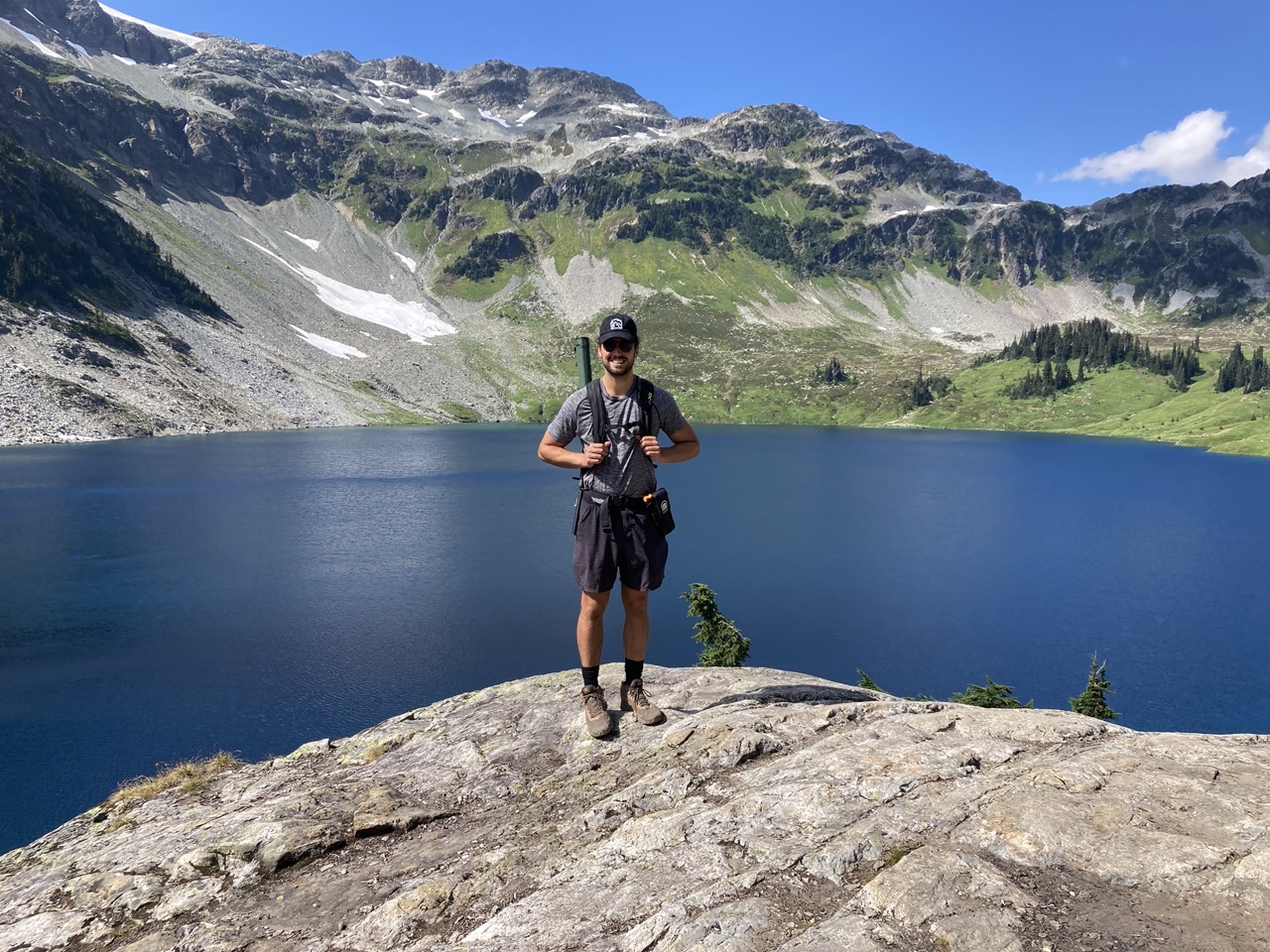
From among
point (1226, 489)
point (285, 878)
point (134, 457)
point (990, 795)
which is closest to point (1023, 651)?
point (990, 795)

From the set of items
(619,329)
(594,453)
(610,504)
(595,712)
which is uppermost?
(619,329)

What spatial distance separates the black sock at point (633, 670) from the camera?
37.0 feet

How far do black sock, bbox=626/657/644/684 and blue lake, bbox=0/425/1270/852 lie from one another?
2985 cm

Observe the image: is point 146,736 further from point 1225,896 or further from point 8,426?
point 8,426

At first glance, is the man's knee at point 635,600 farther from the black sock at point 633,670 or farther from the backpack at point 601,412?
the backpack at point 601,412

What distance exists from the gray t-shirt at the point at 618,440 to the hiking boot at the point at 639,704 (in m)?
3.41

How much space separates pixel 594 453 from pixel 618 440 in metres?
0.48

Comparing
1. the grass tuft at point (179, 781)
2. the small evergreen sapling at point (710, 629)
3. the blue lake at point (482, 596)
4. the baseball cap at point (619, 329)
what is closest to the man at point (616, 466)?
the baseball cap at point (619, 329)

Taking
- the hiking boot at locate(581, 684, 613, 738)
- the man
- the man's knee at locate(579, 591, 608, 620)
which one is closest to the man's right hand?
the man

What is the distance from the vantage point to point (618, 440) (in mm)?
10086

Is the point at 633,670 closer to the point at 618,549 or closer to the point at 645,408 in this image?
the point at 618,549

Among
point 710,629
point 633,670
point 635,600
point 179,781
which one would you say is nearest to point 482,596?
point 710,629

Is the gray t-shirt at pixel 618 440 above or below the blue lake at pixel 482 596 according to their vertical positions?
above

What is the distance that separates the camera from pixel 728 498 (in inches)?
4060
